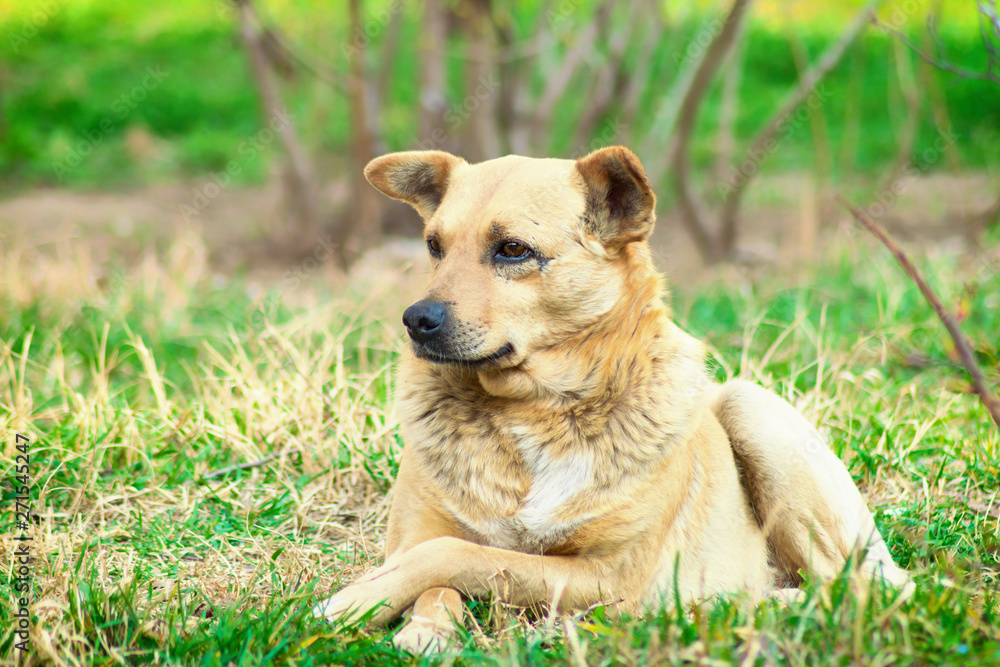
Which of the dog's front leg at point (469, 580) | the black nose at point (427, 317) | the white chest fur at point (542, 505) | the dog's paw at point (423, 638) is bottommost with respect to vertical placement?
the dog's paw at point (423, 638)

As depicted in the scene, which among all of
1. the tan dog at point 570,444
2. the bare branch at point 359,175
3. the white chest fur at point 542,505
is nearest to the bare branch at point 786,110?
the bare branch at point 359,175

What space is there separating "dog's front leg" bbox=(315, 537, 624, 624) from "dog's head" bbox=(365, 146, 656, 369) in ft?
1.79

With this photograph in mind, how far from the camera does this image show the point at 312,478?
355 centimetres

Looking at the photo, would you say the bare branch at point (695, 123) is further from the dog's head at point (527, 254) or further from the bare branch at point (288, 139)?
the dog's head at point (527, 254)

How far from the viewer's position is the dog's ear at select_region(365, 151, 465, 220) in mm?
3043

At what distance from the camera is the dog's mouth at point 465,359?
8.29 feet

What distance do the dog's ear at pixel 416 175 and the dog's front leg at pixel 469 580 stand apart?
1.34m

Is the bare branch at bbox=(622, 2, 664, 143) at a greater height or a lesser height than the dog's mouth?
greater

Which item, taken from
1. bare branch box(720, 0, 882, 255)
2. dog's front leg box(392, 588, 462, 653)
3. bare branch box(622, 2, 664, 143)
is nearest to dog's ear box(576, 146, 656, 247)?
dog's front leg box(392, 588, 462, 653)

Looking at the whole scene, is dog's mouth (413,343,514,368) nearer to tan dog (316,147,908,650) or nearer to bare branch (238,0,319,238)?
tan dog (316,147,908,650)

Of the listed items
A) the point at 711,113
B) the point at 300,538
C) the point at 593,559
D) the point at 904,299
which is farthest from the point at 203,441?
the point at 711,113

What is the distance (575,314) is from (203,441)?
6.51ft

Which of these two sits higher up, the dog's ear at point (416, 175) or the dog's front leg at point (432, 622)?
the dog's ear at point (416, 175)

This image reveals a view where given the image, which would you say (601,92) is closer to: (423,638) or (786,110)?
(786,110)
